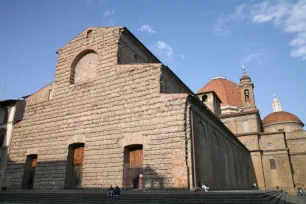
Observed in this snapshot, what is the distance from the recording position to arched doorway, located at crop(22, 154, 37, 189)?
18.5 m

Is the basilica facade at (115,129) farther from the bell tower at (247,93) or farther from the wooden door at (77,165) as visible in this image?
the bell tower at (247,93)

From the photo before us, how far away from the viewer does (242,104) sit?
139 ft

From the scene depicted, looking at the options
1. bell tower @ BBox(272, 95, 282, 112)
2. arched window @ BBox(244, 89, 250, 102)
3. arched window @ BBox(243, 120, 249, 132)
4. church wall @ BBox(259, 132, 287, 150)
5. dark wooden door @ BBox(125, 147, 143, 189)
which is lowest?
dark wooden door @ BBox(125, 147, 143, 189)

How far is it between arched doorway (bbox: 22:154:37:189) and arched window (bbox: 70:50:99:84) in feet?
20.7

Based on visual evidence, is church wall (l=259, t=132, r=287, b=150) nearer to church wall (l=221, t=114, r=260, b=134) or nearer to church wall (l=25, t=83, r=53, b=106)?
church wall (l=221, t=114, r=260, b=134)

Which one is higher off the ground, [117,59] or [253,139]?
[117,59]

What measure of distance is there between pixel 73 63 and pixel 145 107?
26.6 ft

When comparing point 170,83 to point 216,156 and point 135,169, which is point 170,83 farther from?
point 135,169

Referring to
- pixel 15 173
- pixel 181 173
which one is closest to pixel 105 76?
pixel 181 173

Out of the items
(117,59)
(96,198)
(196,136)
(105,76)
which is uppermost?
(117,59)

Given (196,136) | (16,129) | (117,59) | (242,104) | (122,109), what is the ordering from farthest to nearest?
(242,104), (16,129), (117,59), (122,109), (196,136)

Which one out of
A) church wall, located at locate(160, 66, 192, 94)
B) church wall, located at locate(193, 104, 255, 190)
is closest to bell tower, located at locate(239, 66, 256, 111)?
church wall, located at locate(193, 104, 255, 190)

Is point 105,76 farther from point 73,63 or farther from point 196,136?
point 196,136

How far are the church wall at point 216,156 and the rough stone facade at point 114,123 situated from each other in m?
0.07
